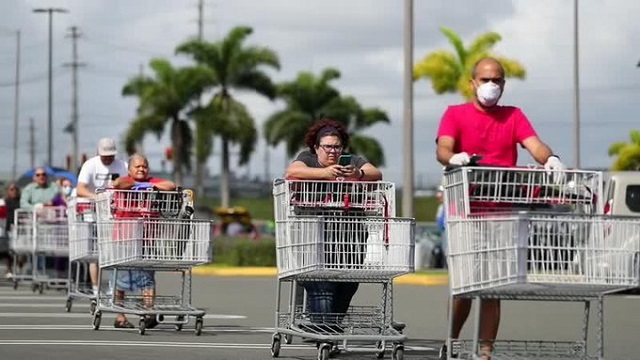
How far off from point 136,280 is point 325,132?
4.09 metres

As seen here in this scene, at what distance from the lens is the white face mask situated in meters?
10.5

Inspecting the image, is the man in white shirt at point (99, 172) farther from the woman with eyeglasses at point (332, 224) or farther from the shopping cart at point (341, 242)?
the shopping cart at point (341, 242)

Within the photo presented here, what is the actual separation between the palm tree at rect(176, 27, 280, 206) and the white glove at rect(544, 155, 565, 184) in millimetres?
65998

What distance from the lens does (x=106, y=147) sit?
18.3 m

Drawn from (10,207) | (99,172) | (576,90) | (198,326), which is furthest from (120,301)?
(576,90)

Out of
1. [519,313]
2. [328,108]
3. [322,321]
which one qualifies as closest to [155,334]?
[322,321]

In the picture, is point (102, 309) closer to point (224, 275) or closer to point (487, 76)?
point (487, 76)

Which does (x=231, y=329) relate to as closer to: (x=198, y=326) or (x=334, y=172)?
(x=198, y=326)

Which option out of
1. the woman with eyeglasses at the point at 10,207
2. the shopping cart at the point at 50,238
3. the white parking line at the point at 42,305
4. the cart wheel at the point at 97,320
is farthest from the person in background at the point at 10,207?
the cart wheel at the point at 97,320

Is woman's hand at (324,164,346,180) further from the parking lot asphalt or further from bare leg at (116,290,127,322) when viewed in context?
bare leg at (116,290,127,322)

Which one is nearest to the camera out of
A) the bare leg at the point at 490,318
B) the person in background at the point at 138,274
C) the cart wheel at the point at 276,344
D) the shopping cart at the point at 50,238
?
the bare leg at the point at 490,318

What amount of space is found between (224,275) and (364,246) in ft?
73.8

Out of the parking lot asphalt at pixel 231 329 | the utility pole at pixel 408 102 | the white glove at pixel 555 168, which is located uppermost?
the utility pole at pixel 408 102

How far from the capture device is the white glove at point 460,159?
32.4ft
